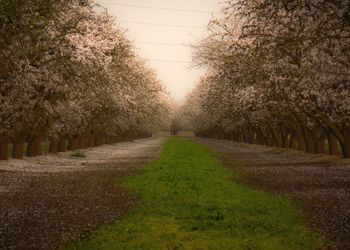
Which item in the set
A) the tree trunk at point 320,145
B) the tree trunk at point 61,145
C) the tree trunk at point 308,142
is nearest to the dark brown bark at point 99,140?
the tree trunk at point 61,145

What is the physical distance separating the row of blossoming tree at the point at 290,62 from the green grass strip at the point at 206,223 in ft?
19.5

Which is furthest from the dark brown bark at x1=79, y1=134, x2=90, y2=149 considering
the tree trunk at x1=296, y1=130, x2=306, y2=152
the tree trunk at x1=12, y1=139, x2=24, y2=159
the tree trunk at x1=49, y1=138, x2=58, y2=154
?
the tree trunk at x1=296, y1=130, x2=306, y2=152

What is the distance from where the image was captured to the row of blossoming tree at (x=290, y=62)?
64.1ft

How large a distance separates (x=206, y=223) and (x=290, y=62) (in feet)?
69.2

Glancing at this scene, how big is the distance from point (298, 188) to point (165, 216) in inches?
376

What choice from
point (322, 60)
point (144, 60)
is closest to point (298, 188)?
point (322, 60)

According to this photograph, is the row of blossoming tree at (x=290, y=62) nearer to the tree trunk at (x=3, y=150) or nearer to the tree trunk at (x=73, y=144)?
the tree trunk at (x=3, y=150)

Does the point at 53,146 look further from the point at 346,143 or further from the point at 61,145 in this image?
the point at 346,143

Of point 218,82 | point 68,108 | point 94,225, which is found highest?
point 218,82

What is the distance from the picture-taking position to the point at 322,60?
77.8 ft

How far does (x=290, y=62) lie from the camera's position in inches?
1308

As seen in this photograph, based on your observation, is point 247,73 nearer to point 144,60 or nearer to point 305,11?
point 305,11

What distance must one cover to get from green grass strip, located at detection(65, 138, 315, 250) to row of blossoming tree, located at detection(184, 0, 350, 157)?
5939 mm

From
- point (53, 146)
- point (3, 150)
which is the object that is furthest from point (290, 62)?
point (53, 146)
